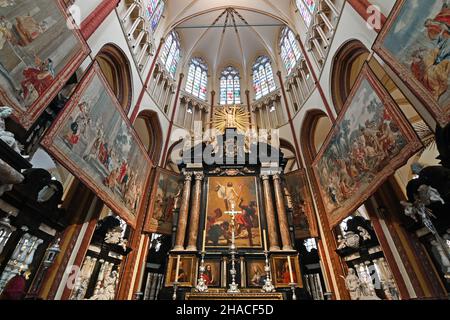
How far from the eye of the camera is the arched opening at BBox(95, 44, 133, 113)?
9859mm

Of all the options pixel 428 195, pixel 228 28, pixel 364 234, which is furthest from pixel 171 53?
pixel 428 195

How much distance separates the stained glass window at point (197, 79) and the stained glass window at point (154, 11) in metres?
4.91

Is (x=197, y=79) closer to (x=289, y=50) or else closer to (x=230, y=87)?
(x=230, y=87)

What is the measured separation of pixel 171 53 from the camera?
57.2 ft

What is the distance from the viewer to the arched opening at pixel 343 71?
9594 millimetres

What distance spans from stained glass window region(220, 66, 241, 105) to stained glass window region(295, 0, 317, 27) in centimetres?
735

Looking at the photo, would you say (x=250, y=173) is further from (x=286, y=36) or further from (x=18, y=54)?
(x=286, y=36)

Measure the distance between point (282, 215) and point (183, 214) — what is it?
450cm

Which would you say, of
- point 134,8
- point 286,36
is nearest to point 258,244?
point 134,8

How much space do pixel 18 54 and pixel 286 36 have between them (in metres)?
17.6

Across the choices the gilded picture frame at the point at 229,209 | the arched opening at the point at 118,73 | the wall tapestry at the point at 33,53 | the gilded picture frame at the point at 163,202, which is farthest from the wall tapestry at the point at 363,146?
the arched opening at the point at 118,73

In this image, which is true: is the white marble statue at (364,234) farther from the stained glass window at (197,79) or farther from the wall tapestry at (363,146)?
the stained glass window at (197,79)

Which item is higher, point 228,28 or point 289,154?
point 228,28
